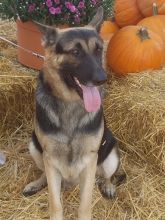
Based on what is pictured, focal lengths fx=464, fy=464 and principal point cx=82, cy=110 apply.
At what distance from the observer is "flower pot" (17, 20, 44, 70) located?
15.3 feet

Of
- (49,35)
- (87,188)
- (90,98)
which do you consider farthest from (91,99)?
(87,188)

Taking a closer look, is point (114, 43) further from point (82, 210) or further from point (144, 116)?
point (82, 210)

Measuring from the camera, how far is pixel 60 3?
14.5 ft

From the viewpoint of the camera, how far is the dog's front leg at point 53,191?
12.1 ft

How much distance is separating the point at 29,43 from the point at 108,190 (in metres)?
1.71

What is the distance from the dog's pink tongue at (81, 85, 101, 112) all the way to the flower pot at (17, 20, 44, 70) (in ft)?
4.66

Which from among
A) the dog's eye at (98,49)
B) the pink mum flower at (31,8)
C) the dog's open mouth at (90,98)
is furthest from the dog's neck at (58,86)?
the pink mum flower at (31,8)

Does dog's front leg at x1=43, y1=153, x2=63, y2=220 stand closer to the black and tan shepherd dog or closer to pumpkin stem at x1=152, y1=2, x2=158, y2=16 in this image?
the black and tan shepherd dog

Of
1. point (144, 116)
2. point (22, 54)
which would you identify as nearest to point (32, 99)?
point (22, 54)

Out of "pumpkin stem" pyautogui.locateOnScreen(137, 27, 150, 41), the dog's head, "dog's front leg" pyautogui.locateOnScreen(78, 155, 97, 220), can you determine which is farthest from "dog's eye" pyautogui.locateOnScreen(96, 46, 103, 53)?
"pumpkin stem" pyautogui.locateOnScreen(137, 27, 150, 41)

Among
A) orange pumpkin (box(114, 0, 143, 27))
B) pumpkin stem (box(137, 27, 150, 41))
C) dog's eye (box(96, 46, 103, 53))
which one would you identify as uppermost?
dog's eye (box(96, 46, 103, 53))

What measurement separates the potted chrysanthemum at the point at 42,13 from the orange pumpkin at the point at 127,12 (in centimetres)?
122

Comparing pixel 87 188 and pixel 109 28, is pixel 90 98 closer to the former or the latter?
pixel 87 188

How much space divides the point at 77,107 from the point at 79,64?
1.63 ft
